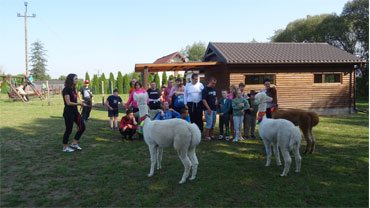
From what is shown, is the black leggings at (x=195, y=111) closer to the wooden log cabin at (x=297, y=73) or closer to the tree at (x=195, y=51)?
the wooden log cabin at (x=297, y=73)

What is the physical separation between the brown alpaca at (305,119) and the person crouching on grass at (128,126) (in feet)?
13.6

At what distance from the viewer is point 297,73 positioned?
15562mm

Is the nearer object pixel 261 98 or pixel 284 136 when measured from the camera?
pixel 284 136

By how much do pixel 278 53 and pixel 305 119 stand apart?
11.1 metres

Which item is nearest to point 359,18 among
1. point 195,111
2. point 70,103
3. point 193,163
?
point 195,111

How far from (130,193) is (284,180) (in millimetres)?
2630

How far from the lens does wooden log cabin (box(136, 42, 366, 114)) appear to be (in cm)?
1491

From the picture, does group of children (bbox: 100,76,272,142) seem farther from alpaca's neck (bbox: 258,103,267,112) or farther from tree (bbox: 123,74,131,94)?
tree (bbox: 123,74,131,94)

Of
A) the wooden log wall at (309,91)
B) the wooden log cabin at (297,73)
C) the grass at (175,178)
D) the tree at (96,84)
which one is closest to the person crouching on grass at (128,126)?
the grass at (175,178)

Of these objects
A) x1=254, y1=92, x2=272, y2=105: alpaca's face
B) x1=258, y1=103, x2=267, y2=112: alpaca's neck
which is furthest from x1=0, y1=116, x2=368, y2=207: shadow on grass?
x1=254, y1=92, x2=272, y2=105: alpaca's face

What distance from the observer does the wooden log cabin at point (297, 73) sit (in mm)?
14914

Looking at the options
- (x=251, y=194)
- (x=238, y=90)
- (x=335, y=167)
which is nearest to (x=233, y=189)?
(x=251, y=194)

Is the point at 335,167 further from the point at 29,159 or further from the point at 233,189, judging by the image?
the point at 29,159

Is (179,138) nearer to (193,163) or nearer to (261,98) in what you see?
(193,163)
